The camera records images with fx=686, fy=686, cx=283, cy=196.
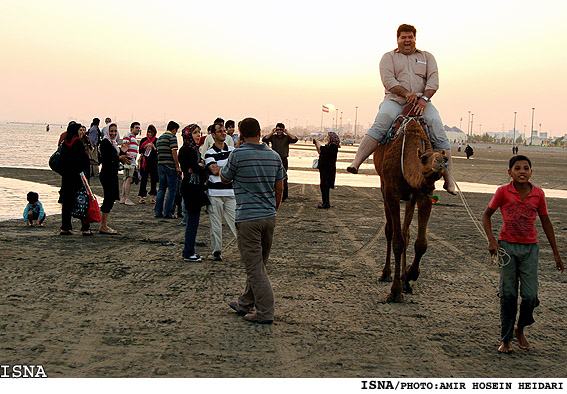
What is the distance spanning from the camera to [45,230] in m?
12.4

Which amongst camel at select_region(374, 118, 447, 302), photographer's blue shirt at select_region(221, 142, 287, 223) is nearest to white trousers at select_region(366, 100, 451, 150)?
camel at select_region(374, 118, 447, 302)

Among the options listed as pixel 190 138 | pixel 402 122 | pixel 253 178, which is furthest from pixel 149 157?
pixel 253 178

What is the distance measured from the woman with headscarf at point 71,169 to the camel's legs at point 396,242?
19.1 ft

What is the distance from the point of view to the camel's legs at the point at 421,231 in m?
8.19

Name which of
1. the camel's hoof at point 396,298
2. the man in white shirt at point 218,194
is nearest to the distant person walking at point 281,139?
the man in white shirt at point 218,194

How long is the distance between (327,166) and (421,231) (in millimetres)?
10330

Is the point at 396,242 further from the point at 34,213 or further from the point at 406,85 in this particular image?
the point at 34,213

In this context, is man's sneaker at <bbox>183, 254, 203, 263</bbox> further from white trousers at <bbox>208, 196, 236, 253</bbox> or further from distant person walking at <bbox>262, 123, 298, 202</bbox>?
distant person walking at <bbox>262, 123, 298, 202</bbox>

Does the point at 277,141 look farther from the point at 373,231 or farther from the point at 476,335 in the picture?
the point at 476,335

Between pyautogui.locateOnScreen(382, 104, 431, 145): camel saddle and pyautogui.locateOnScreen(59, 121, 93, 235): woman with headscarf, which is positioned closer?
pyautogui.locateOnScreen(382, 104, 431, 145): camel saddle

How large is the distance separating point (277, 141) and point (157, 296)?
11.7 metres

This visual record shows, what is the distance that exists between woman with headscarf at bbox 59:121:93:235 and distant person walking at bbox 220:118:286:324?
5.74 m

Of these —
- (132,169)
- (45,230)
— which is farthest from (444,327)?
(132,169)

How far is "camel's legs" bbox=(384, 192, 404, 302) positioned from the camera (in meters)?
7.78
